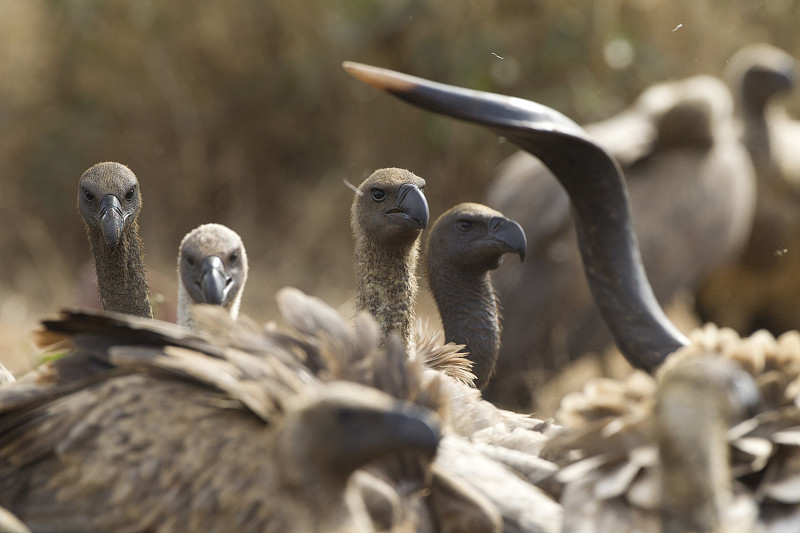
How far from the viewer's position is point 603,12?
9508 mm

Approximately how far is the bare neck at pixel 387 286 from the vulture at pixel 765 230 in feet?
14.5

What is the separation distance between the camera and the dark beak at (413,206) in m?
3.43

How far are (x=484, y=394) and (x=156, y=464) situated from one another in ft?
9.33

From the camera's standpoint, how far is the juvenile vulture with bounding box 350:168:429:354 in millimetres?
3459

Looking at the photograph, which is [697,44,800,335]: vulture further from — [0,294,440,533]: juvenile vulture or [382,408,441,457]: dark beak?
[382,408,441,457]: dark beak

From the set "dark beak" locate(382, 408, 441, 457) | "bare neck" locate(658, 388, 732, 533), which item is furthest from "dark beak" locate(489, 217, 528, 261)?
"dark beak" locate(382, 408, 441, 457)

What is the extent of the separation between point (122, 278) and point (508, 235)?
1.25 metres

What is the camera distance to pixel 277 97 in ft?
34.8

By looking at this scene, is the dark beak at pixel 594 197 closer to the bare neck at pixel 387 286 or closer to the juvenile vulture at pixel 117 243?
the bare neck at pixel 387 286

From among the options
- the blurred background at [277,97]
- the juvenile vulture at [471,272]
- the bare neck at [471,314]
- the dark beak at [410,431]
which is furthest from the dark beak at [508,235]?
the blurred background at [277,97]

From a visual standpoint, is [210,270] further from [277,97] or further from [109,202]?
[277,97]

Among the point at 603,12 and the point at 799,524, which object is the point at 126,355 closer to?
the point at 799,524

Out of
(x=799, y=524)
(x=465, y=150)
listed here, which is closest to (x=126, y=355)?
(x=799, y=524)

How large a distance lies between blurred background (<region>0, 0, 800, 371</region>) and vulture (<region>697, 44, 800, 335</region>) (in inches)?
72.3
